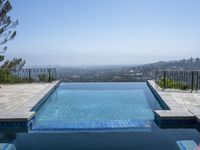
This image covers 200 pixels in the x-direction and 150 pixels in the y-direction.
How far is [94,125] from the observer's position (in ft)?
22.5

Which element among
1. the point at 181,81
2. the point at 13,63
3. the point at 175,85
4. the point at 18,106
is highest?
the point at 13,63

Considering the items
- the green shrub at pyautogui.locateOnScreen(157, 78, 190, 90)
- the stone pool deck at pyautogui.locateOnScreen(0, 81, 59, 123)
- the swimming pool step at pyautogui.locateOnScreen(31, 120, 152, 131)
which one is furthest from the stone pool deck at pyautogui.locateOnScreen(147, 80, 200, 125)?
the stone pool deck at pyautogui.locateOnScreen(0, 81, 59, 123)

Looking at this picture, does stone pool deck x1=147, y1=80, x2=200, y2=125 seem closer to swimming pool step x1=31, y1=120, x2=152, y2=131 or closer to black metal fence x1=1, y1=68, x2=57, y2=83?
swimming pool step x1=31, y1=120, x2=152, y2=131

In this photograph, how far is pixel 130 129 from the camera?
259 inches

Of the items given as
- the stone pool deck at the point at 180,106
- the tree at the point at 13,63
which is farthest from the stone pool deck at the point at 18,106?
the stone pool deck at the point at 180,106

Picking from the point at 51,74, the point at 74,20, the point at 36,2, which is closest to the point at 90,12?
the point at 74,20

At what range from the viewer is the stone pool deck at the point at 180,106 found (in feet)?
22.2

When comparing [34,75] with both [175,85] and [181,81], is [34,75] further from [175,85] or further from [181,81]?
[181,81]

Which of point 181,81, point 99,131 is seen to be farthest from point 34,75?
point 99,131

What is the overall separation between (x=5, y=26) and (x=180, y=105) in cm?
727

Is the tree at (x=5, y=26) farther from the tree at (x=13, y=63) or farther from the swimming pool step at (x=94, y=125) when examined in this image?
the swimming pool step at (x=94, y=125)

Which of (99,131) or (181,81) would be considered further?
(181,81)

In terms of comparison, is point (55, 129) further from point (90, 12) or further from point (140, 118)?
point (90, 12)

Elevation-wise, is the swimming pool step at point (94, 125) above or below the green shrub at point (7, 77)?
below
